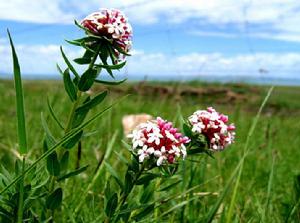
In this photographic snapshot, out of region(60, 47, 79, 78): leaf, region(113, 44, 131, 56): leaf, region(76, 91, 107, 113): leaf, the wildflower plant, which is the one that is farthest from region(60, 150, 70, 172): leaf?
region(113, 44, 131, 56): leaf

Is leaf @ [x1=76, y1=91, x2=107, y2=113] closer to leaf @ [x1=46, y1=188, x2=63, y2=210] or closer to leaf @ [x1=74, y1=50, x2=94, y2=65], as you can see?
leaf @ [x1=74, y1=50, x2=94, y2=65]

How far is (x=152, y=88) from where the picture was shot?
10914 mm

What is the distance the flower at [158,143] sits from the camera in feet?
4.73

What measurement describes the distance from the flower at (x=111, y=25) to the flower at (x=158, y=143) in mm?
248

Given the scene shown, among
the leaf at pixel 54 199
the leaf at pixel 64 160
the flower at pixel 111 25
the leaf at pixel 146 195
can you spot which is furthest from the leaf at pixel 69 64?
the leaf at pixel 146 195

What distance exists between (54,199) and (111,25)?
0.56 meters

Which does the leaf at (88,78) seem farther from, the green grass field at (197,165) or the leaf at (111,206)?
the leaf at (111,206)

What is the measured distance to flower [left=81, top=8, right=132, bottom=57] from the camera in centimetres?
150

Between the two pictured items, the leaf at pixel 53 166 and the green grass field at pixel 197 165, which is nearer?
the leaf at pixel 53 166

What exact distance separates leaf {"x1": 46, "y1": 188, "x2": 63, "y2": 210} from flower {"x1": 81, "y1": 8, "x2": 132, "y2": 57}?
18.6 inches

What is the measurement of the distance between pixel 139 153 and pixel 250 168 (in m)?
2.62

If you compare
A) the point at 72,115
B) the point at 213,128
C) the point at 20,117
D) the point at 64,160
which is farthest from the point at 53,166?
the point at 213,128

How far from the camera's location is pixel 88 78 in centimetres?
157

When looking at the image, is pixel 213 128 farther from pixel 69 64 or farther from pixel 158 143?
pixel 69 64
